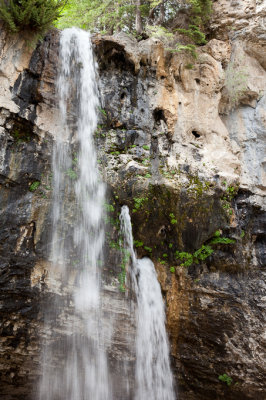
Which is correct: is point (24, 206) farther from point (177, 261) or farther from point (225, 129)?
point (225, 129)

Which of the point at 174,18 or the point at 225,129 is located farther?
the point at 174,18

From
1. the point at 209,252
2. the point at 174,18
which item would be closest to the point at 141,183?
the point at 209,252

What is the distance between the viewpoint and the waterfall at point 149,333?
6465 millimetres

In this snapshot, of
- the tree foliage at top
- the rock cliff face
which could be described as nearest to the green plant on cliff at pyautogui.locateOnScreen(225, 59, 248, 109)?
the rock cliff face

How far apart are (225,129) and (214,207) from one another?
2.79 m

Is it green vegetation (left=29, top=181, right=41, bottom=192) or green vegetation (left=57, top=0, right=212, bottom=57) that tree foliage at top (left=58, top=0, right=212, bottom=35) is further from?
green vegetation (left=29, top=181, right=41, bottom=192)

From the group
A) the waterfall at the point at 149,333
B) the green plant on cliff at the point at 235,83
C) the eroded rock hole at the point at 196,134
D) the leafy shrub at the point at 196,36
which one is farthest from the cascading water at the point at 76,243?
the green plant on cliff at the point at 235,83

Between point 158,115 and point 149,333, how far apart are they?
5.81m

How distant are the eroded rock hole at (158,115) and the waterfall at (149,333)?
2.86 metres

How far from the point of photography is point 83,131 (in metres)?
7.44

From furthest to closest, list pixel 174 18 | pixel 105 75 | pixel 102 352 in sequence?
pixel 174 18, pixel 105 75, pixel 102 352

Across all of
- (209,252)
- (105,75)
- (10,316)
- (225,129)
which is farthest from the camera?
(225,129)

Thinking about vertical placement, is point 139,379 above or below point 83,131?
below

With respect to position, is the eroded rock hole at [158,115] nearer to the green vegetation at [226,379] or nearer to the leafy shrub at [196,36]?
the leafy shrub at [196,36]
